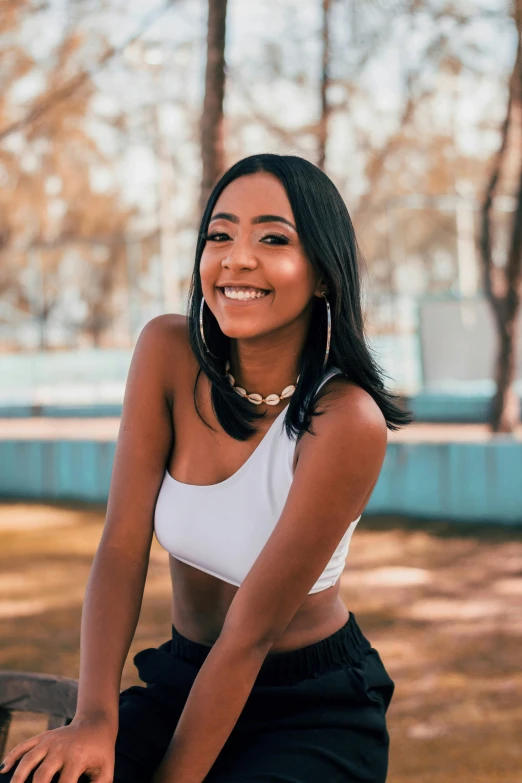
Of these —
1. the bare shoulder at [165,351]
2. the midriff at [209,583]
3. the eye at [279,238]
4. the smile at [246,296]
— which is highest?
the eye at [279,238]

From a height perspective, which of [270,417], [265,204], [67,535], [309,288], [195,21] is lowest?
[67,535]

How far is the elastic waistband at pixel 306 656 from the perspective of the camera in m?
1.69

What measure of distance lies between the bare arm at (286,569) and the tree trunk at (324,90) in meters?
6.49

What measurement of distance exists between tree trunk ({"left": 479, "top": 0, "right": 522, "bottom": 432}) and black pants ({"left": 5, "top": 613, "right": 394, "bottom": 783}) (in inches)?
245

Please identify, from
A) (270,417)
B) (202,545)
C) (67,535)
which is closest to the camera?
(202,545)

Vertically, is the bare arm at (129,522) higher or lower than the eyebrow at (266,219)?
lower

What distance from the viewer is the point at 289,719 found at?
63.6 inches

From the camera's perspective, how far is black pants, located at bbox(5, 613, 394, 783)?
5.14 ft

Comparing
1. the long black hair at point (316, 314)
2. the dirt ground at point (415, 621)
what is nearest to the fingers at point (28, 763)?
the long black hair at point (316, 314)

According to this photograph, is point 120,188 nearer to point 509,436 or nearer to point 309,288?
point 509,436

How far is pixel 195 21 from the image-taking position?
706 centimetres

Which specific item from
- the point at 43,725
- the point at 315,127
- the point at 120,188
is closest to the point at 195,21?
the point at 315,127

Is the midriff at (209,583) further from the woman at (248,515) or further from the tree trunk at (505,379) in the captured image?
the tree trunk at (505,379)

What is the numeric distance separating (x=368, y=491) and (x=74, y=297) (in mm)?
29053
